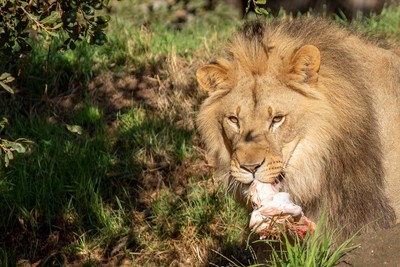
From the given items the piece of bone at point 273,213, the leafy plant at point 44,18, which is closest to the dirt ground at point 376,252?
the piece of bone at point 273,213

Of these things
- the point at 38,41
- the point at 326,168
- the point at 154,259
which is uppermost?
the point at 326,168

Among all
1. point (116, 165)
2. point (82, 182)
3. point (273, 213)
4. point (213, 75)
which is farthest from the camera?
point (116, 165)

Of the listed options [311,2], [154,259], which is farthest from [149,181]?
[311,2]

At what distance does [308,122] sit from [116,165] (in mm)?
2349

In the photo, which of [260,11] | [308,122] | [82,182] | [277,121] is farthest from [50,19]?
[82,182]

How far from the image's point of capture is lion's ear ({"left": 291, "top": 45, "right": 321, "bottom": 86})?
15.2ft

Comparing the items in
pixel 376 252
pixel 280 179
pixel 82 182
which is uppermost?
pixel 376 252

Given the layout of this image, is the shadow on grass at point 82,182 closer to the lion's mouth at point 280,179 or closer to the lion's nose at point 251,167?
the lion's mouth at point 280,179

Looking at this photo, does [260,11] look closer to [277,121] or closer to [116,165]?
[277,121]

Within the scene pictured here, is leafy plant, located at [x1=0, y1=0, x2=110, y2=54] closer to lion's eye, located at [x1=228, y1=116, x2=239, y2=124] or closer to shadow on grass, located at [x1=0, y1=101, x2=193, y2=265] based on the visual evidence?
lion's eye, located at [x1=228, y1=116, x2=239, y2=124]

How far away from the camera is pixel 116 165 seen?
6699 mm

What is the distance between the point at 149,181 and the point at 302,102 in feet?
7.36

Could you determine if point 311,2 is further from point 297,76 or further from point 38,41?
point 297,76

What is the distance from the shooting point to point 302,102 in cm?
472
